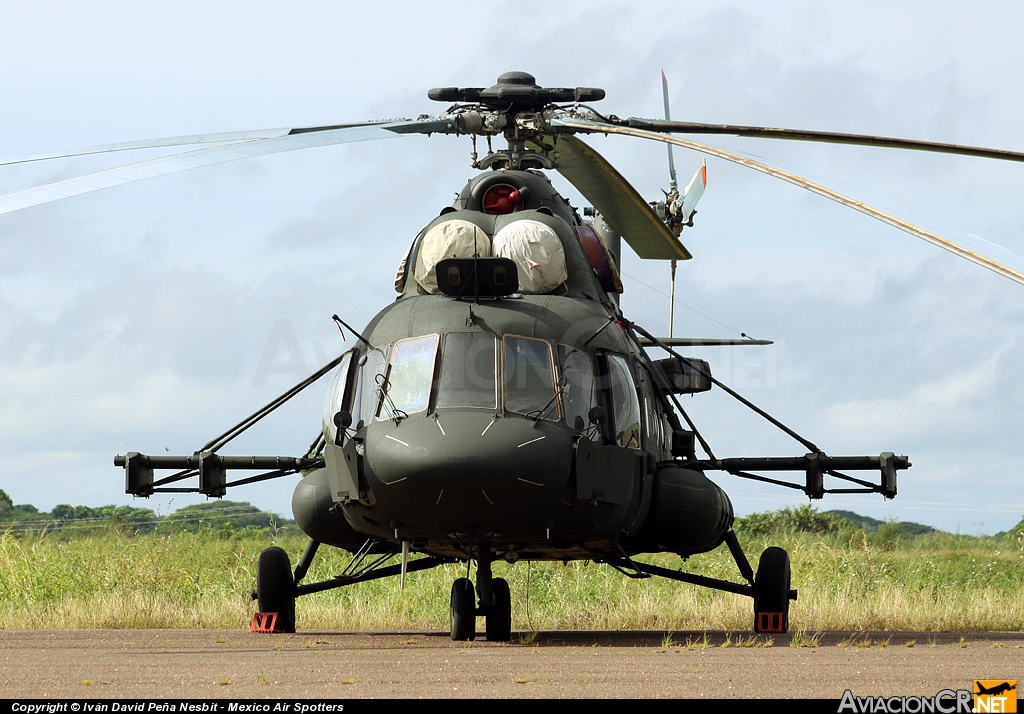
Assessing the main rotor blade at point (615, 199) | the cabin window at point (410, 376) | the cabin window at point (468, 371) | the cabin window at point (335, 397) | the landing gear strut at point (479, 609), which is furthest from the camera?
the main rotor blade at point (615, 199)

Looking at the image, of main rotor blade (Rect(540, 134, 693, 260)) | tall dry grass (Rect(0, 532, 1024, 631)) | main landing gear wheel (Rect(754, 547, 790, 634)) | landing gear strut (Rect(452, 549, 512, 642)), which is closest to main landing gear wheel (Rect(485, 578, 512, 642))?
landing gear strut (Rect(452, 549, 512, 642))

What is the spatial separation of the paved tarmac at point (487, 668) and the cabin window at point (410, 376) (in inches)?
69.6

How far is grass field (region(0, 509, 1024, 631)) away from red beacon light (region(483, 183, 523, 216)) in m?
4.96

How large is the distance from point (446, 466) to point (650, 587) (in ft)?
35.8

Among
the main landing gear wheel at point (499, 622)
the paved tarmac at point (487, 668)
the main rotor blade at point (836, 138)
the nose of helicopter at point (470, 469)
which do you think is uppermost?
the main rotor blade at point (836, 138)

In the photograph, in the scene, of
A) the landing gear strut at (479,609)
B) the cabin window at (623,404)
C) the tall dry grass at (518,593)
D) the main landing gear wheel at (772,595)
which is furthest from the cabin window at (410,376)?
the main landing gear wheel at (772,595)

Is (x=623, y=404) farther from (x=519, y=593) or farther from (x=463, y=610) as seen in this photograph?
(x=519, y=593)

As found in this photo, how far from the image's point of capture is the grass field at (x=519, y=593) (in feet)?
47.2

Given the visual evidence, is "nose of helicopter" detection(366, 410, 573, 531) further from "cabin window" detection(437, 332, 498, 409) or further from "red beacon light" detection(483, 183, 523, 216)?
"red beacon light" detection(483, 183, 523, 216)

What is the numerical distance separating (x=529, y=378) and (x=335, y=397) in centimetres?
196

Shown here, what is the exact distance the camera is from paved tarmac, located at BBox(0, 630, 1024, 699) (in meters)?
6.08

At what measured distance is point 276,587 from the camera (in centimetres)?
1185

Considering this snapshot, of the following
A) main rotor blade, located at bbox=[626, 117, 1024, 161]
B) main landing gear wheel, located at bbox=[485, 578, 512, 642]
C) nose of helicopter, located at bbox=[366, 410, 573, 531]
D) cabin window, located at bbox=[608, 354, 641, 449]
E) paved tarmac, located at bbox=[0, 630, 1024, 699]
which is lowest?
paved tarmac, located at bbox=[0, 630, 1024, 699]

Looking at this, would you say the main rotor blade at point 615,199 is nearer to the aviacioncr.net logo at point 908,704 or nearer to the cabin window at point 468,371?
the cabin window at point 468,371
